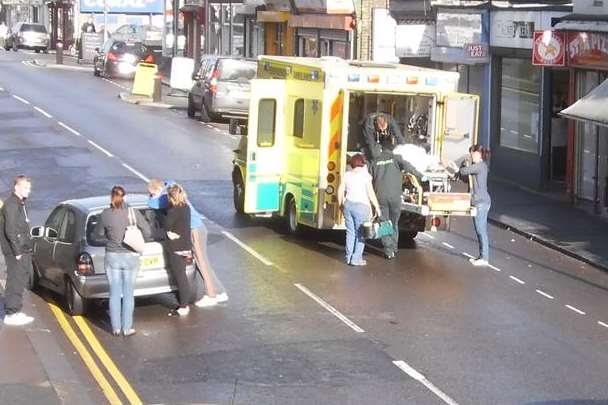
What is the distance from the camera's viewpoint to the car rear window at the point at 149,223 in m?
14.1

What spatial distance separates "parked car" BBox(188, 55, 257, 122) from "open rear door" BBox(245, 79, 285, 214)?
15252 millimetres

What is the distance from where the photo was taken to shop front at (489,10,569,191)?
25.2 m

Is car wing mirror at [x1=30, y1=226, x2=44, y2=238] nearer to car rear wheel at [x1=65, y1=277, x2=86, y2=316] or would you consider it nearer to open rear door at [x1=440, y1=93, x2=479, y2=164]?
car rear wheel at [x1=65, y1=277, x2=86, y2=316]

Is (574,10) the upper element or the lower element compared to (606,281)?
upper

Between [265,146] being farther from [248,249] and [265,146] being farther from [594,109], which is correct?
[594,109]

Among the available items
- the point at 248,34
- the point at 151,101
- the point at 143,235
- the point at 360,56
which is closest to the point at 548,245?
the point at 143,235

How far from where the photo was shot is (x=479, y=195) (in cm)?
1798

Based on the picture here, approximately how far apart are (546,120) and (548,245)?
19.6 feet

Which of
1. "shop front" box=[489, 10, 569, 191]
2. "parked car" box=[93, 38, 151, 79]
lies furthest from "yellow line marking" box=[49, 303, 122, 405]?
"parked car" box=[93, 38, 151, 79]

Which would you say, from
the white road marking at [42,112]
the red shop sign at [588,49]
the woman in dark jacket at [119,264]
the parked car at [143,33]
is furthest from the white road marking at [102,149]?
the parked car at [143,33]

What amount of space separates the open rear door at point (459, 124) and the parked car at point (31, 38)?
5807 centimetres

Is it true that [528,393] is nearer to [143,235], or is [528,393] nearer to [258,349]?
[258,349]

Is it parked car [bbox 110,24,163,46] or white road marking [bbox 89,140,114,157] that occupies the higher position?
parked car [bbox 110,24,163,46]

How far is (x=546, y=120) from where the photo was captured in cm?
2525
